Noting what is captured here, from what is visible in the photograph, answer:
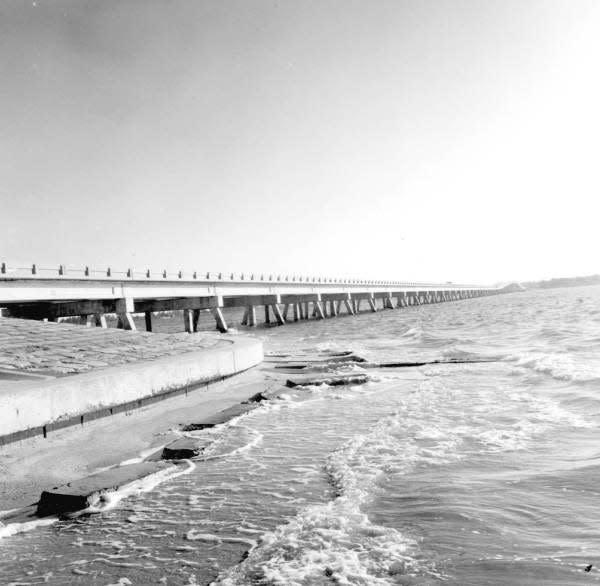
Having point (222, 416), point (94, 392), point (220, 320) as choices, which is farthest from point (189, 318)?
point (94, 392)

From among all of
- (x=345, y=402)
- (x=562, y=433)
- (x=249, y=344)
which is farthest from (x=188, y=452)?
(x=249, y=344)

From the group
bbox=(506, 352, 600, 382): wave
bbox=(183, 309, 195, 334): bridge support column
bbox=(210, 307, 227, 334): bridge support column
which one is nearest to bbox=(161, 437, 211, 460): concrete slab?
bbox=(506, 352, 600, 382): wave

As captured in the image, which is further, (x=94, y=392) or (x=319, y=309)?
(x=319, y=309)

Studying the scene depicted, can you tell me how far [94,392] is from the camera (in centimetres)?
649

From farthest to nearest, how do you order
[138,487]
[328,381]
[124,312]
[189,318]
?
1. [189,318]
2. [124,312]
3. [328,381]
4. [138,487]

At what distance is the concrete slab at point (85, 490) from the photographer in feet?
13.3

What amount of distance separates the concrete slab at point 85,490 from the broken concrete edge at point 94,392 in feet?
4.17

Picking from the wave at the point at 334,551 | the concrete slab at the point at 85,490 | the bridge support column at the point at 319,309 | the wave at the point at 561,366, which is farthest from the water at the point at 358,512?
the bridge support column at the point at 319,309

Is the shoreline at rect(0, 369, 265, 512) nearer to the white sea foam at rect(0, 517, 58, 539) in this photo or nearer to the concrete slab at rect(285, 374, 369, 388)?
the white sea foam at rect(0, 517, 58, 539)

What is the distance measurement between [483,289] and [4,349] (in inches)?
7750

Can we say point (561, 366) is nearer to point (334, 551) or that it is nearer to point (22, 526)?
point (334, 551)

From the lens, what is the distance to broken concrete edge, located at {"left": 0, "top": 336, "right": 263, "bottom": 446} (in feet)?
17.8

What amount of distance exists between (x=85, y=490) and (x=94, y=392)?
2.42 m

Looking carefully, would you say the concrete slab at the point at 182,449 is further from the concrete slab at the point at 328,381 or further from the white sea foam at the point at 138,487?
the concrete slab at the point at 328,381
